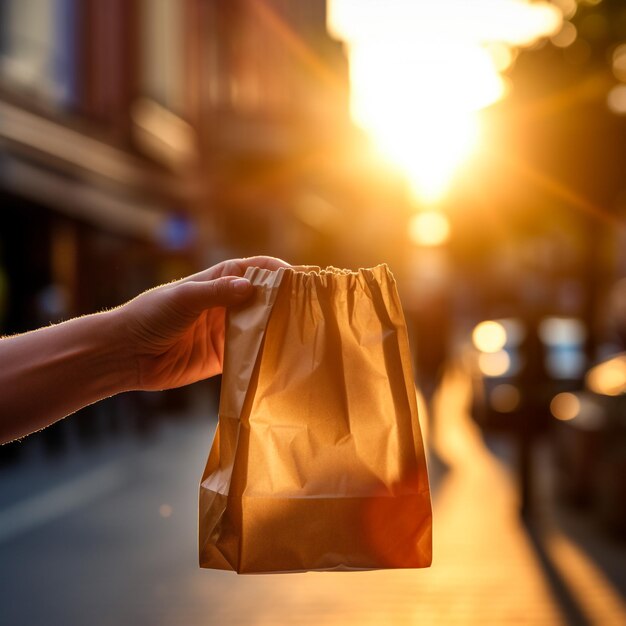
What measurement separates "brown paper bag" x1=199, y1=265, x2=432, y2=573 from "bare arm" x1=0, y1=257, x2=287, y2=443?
0.56 ft

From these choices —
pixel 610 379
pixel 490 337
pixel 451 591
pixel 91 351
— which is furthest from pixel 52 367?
pixel 490 337

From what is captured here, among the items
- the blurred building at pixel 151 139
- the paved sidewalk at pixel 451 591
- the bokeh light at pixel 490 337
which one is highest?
the blurred building at pixel 151 139

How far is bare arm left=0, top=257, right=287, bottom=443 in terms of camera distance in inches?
79.4

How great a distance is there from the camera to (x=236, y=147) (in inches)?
1164

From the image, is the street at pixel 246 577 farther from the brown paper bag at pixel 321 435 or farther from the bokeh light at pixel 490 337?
the bokeh light at pixel 490 337

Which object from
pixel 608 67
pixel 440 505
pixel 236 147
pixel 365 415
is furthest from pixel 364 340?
pixel 236 147

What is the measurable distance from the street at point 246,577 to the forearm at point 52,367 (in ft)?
13.0

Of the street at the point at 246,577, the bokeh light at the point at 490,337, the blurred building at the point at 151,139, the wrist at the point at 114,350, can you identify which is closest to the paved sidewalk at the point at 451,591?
the street at the point at 246,577

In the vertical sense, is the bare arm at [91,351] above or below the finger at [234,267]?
below

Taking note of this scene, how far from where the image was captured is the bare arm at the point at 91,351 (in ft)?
6.62

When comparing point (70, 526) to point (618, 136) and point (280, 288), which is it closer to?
point (618, 136)

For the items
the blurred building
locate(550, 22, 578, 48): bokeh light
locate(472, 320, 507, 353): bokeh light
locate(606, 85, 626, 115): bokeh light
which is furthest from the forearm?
locate(472, 320, 507, 353): bokeh light

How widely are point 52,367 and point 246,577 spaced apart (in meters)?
4.85

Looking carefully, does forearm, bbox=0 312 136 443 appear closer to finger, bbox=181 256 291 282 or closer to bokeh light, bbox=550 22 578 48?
finger, bbox=181 256 291 282
